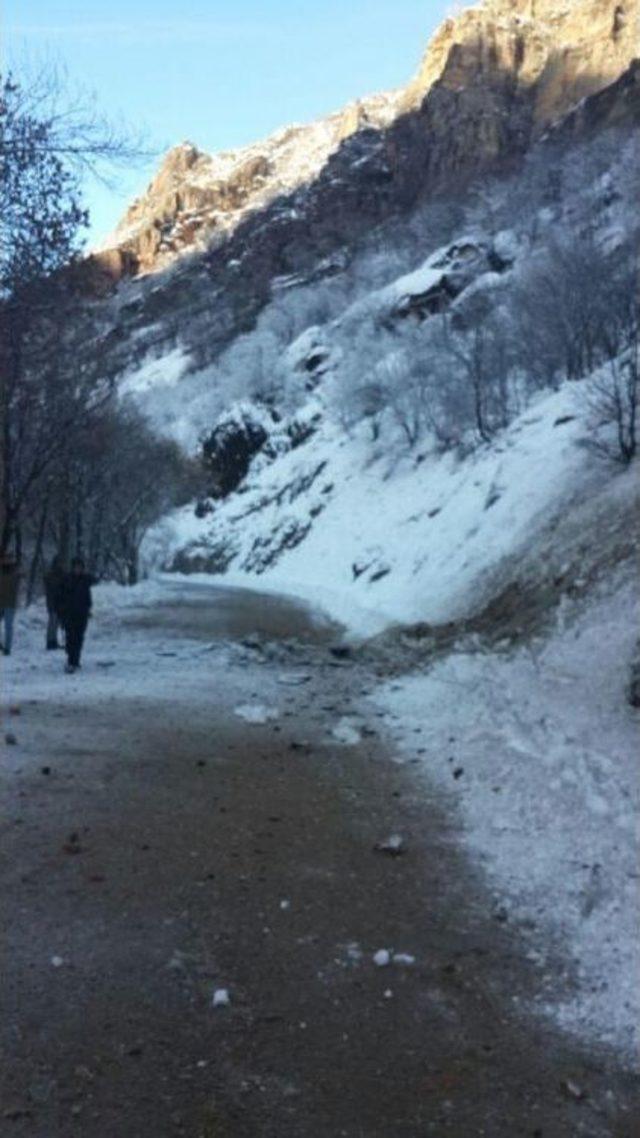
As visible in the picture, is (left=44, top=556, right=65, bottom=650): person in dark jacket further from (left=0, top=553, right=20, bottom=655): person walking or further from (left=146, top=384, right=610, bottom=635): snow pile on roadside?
(left=146, top=384, right=610, bottom=635): snow pile on roadside

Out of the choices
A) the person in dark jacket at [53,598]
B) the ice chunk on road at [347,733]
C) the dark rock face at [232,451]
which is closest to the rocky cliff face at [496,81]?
the dark rock face at [232,451]

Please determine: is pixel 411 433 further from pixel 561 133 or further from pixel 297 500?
pixel 561 133

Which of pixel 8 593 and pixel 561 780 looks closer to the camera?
pixel 561 780

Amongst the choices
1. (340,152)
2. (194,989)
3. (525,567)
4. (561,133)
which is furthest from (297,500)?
(340,152)

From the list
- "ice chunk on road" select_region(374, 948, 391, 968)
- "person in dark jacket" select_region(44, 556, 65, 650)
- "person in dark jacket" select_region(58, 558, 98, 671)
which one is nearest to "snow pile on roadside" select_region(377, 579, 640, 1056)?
"ice chunk on road" select_region(374, 948, 391, 968)

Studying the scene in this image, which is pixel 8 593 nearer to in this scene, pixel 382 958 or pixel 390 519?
pixel 382 958

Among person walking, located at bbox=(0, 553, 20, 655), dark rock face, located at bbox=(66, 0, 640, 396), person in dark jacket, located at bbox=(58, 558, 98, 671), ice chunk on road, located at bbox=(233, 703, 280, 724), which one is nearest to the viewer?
ice chunk on road, located at bbox=(233, 703, 280, 724)

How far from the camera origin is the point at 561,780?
24.9 feet

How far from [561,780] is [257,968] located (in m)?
3.51

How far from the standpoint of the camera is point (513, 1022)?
4480 mm

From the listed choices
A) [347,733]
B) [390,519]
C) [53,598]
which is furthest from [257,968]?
[390,519]

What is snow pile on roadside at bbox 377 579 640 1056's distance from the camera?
16.7 feet

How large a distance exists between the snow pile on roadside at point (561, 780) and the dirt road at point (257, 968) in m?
0.27

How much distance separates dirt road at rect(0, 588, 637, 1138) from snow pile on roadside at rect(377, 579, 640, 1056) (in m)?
0.27
